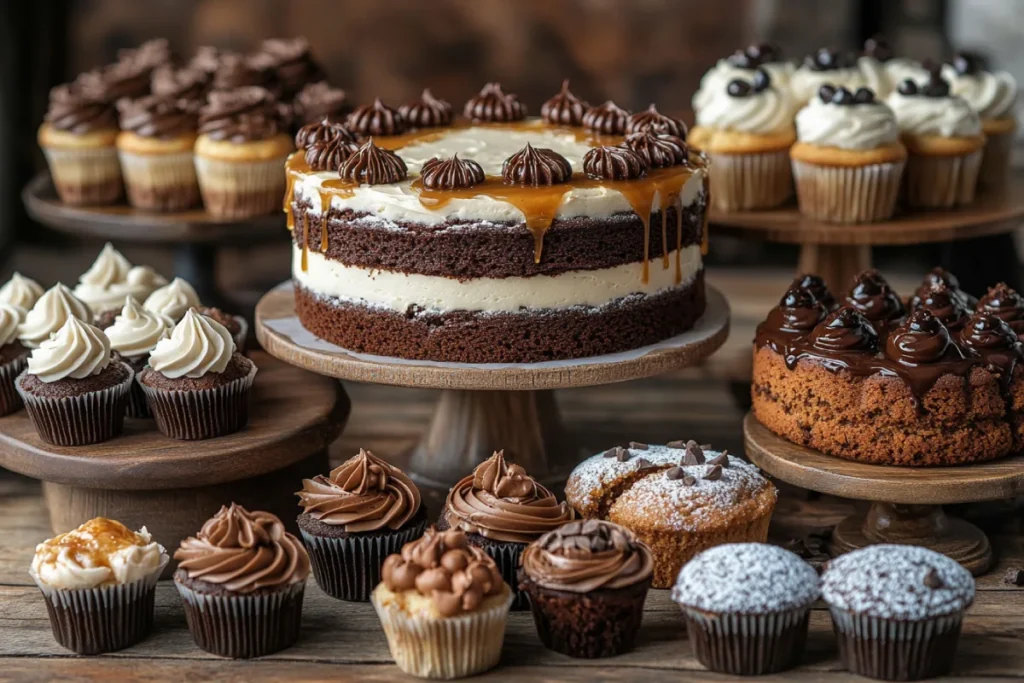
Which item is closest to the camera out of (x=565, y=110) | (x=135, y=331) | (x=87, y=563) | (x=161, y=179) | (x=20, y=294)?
(x=87, y=563)

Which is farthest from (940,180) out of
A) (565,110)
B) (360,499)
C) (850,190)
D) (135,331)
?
(135,331)

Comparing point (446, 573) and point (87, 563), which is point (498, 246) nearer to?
point (446, 573)

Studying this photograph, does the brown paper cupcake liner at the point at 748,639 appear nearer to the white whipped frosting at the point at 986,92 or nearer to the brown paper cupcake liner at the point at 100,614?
the brown paper cupcake liner at the point at 100,614

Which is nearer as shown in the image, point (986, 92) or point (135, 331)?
point (135, 331)

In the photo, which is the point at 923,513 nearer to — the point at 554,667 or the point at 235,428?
the point at 554,667

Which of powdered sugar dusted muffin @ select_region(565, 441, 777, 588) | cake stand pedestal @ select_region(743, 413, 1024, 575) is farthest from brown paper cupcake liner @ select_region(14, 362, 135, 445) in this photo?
cake stand pedestal @ select_region(743, 413, 1024, 575)

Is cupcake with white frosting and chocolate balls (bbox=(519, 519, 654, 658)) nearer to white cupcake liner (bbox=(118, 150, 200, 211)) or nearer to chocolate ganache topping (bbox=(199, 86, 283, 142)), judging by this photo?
chocolate ganache topping (bbox=(199, 86, 283, 142))

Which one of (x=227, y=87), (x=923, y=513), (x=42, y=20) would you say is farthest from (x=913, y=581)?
(x=42, y=20)
